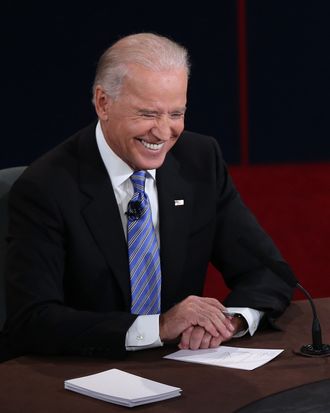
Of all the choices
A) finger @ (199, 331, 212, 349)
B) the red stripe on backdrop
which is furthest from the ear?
the red stripe on backdrop

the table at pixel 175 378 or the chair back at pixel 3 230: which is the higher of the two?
the chair back at pixel 3 230

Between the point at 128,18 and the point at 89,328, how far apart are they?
2004mm

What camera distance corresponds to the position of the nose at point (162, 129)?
2203 mm

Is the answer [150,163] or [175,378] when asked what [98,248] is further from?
[175,378]

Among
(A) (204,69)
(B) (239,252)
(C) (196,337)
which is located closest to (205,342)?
(C) (196,337)

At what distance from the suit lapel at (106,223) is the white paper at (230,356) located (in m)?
0.32

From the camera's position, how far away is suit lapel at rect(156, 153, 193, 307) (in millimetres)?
2307

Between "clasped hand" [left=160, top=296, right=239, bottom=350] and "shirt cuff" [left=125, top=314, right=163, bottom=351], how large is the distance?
2 centimetres

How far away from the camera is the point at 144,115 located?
2.20 m

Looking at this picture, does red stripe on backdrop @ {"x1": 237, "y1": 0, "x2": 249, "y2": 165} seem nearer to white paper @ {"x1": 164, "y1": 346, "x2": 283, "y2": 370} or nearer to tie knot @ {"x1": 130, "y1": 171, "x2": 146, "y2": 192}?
tie knot @ {"x1": 130, "y1": 171, "x2": 146, "y2": 192}

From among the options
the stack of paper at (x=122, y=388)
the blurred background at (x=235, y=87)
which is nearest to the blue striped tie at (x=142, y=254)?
the stack of paper at (x=122, y=388)

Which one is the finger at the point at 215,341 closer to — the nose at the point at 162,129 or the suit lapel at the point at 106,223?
the suit lapel at the point at 106,223

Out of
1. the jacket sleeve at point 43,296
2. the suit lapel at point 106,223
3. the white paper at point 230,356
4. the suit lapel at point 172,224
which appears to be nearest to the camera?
the white paper at point 230,356

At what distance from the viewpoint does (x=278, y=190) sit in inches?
157
